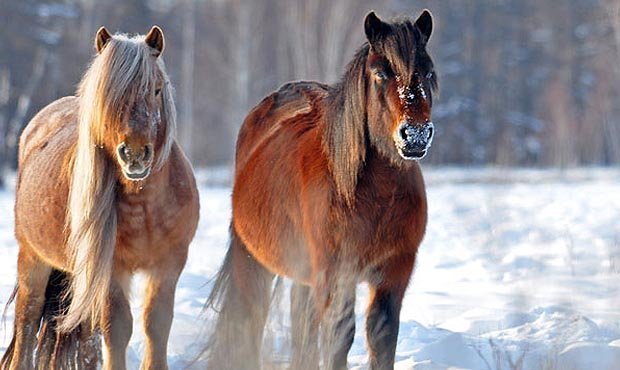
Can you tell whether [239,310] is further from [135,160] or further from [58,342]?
[135,160]

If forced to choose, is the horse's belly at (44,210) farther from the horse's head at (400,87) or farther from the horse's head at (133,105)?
the horse's head at (400,87)

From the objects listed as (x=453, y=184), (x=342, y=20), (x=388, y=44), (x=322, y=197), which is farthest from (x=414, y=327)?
(x=342, y=20)

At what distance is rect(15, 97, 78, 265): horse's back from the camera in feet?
15.0

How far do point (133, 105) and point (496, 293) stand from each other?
3.42 m

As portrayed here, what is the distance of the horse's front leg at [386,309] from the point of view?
13.8 ft

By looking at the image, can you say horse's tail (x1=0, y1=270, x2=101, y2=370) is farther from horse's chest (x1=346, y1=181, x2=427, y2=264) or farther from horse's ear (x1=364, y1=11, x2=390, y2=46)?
horse's ear (x1=364, y1=11, x2=390, y2=46)

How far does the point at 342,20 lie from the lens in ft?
79.2

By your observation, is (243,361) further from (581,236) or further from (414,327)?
(581,236)

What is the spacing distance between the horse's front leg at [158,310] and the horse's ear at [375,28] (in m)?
1.36

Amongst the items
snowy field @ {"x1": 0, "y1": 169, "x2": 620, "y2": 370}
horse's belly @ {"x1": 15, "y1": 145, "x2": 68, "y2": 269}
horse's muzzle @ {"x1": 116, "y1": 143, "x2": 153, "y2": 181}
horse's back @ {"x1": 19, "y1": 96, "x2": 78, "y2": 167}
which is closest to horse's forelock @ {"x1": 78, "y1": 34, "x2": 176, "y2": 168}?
horse's muzzle @ {"x1": 116, "y1": 143, "x2": 153, "y2": 181}

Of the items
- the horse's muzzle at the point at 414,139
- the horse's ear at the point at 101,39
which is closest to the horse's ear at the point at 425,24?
the horse's muzzle at the point at 414,139

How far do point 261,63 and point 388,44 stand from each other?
24687 millimetres

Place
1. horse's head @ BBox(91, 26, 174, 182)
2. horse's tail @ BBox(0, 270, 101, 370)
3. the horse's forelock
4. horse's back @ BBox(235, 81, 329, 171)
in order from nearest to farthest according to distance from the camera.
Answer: horse's head @ BBox(91, 26, 174, 182), the horse's forelock, horse's tail @ BBox(0, 270, 101, 370), horse's back @ BBox(235, 81, 329, 171)

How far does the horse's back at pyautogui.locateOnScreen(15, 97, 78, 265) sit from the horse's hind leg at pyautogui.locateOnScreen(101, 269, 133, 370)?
0.42 m
